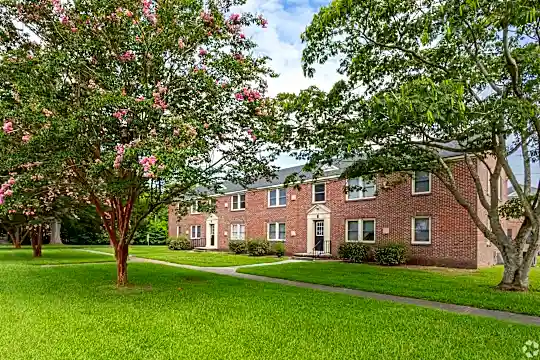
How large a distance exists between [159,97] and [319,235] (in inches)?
657

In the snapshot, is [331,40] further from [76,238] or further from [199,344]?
[76,238]

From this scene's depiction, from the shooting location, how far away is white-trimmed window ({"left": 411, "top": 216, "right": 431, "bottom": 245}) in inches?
711

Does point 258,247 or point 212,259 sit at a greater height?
point 258,247

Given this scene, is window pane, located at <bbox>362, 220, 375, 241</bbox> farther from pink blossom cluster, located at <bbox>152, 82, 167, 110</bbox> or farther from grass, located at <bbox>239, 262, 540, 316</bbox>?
pink blossom cluster, located at <bbox>152, 82, 167, 110</bbox>

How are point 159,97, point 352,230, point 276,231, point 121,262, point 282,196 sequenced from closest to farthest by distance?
1. point 159,97
2. point 121,262
3. point 352,230
4. point 282,196
5. point 276,231

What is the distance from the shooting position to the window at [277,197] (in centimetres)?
2618

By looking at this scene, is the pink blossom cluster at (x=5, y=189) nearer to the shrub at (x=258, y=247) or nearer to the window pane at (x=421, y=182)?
the window pane at (x=421, y=182)

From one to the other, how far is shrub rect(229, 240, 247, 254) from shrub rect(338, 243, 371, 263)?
868cm

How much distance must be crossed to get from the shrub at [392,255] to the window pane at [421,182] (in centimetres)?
264

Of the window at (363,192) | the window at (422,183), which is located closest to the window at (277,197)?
the window at (363,192)

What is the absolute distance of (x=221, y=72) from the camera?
946 centimetres

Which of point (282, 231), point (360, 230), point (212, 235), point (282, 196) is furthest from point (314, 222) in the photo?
point (212, 235)

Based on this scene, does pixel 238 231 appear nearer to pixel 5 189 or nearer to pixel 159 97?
pixel 5 189

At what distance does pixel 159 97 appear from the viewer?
8414 millimetres
